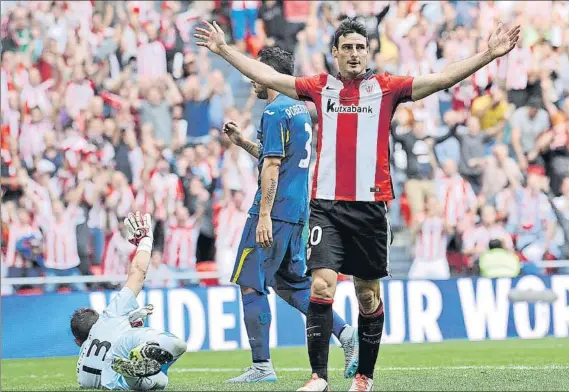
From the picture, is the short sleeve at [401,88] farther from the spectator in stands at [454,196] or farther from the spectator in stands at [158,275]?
the spectator in stands at [454,196]

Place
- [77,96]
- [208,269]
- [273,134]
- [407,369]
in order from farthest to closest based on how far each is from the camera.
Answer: [77,96] → [208,269] → [407,369] → [273,134]

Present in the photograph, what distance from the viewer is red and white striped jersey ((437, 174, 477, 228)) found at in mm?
19609

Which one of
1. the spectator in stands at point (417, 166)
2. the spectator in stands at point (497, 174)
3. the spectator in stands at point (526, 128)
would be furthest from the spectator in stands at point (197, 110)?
the spectator in stands at point (526, 128)

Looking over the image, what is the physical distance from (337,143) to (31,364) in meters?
8.22

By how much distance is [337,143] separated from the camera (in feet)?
28.7

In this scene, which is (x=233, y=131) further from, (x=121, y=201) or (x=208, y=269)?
(x=121, y=201)

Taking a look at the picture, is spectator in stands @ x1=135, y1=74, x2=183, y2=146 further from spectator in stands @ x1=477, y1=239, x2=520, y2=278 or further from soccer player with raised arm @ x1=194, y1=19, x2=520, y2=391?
soccer player with raised arm @ x1=194, y1=19, x2=520, y2=391

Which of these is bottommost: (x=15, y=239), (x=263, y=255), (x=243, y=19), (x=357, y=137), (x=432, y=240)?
(x=432, y=240)

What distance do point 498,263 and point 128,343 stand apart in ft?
32.1

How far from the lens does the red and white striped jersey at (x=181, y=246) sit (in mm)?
18938

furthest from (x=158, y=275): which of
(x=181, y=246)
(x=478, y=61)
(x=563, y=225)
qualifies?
(x=478, y=61)

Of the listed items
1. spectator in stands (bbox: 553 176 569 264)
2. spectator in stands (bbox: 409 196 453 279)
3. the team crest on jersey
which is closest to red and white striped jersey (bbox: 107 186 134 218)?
spectator in stands (bbox: 409 196 453 279)

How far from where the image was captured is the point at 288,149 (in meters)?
10.5

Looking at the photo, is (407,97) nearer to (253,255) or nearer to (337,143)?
(337,143)
